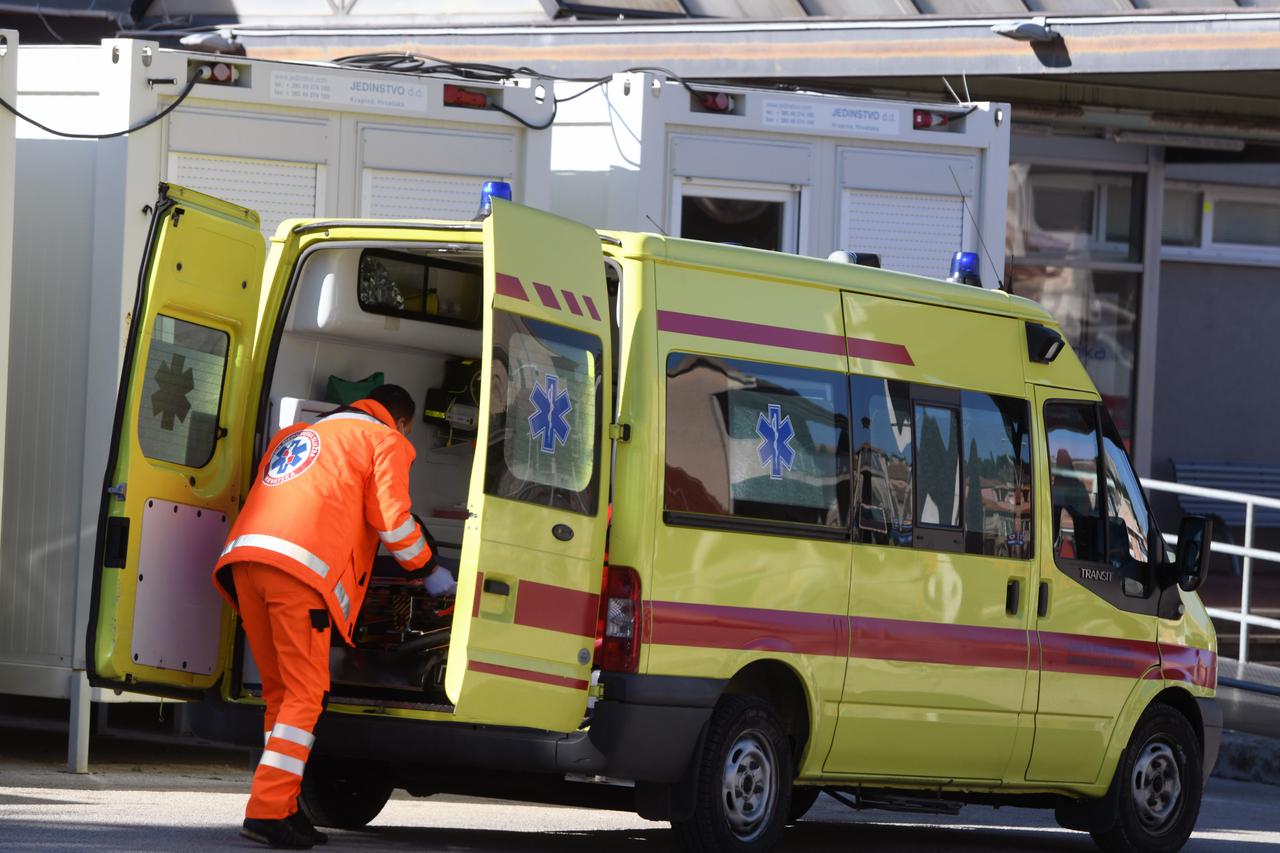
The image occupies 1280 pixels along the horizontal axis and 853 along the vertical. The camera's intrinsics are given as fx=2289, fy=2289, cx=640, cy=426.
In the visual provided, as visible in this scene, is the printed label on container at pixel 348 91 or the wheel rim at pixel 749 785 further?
the printed label on container at pixel 348 91

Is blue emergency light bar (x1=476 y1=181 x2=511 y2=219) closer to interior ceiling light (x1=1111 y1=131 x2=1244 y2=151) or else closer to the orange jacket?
the orange jacket

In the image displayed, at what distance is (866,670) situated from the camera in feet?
27.0

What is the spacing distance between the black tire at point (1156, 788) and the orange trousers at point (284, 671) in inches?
143

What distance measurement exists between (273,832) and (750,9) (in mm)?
9011

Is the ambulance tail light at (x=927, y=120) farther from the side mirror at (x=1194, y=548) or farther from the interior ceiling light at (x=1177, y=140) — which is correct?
the interior ceiling light at (x=1177, y=140)

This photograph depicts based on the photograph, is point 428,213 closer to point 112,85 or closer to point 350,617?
point 112,85

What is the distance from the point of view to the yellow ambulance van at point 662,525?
7352 millimetres

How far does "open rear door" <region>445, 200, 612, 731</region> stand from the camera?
281 inches

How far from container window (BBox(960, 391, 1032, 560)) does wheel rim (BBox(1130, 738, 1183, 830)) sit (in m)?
1.30

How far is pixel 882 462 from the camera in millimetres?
8359

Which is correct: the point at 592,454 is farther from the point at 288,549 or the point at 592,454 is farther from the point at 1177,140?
the point at 1177,140

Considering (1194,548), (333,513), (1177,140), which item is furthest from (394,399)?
(1177,140)

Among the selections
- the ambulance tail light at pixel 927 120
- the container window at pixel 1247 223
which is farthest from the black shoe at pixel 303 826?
the container window at pixel 1247 223

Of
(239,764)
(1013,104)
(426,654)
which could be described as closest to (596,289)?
(426,654)
